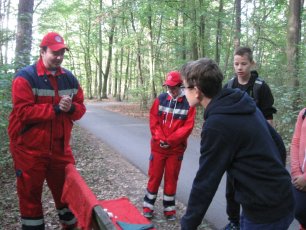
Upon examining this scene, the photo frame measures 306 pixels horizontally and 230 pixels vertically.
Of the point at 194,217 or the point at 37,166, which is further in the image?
the point at 37,166

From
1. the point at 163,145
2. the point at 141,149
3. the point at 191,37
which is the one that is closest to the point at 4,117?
the point at 163,145

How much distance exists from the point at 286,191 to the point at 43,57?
10.1ft

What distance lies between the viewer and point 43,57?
4047 millimetres

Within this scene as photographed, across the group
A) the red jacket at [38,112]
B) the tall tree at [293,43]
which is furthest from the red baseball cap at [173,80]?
the tall tree at [293,43]

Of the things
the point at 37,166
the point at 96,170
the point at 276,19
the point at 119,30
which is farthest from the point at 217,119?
the point at 119,30

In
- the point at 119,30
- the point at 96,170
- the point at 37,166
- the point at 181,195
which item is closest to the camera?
the point at 37,166

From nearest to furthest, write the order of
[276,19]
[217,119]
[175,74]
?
[217,119] < [175,74] < [276,19]

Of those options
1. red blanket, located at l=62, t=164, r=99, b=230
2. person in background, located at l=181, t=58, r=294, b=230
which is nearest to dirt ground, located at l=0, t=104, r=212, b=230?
red blanket, located at l=62, t=164, r=99, b=230

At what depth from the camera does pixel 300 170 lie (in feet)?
11.6

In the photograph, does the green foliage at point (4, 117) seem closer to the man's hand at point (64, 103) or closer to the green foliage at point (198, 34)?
the man's hand at point (64, 103)

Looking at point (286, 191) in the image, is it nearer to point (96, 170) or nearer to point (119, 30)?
point (96, 170)

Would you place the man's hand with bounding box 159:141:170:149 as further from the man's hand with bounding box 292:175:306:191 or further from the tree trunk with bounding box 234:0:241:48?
the tree trunk with bounding box 234:0:241:48

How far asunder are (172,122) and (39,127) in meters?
1.96

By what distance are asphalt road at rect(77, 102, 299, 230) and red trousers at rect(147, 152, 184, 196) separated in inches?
33.4
